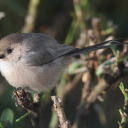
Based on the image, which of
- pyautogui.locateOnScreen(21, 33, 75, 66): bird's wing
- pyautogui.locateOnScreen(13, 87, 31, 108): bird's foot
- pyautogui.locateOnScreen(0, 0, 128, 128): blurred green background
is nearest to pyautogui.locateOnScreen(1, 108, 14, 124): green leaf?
pyautogui.locateOnScreen(13, 87, 31, 108): bird's foot

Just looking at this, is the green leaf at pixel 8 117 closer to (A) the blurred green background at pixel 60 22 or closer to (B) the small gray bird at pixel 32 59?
(B) the small gray bird at pixel 32 59

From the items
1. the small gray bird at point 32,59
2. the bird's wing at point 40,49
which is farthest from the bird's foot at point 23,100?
the bird's wing at point 40,49

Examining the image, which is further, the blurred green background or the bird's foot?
the blurred green background

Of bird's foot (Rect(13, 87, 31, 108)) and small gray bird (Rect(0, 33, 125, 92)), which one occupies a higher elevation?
small gray bird (Rect(0, 33, 125, 92))

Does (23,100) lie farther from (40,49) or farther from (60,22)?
(60,22)

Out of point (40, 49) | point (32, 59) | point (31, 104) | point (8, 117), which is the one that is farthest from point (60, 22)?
point (8, 117)

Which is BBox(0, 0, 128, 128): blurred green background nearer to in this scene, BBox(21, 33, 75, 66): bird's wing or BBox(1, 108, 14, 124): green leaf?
BBox(21, 33, 75, 66): bird's wing
